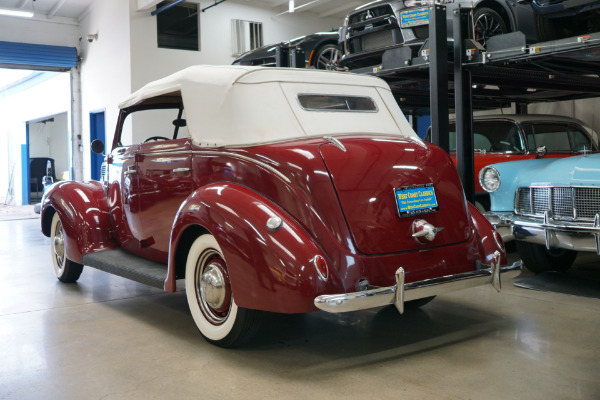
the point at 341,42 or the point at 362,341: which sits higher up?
the point at 341,42

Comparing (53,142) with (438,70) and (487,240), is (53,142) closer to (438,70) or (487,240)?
(438,70)

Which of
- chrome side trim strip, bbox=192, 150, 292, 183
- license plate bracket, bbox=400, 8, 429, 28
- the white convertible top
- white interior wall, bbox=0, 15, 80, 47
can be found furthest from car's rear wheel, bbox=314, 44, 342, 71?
white interior wall, bbox=0, 15, 80, 47

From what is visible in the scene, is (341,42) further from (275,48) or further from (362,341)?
(362,341)

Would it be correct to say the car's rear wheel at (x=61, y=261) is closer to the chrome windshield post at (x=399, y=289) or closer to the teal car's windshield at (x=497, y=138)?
the chrome windshield post at (x=399, y=289)

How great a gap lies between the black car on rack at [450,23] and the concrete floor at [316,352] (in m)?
2.42

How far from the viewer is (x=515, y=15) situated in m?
6.29

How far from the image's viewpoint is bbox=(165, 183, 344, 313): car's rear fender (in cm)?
308

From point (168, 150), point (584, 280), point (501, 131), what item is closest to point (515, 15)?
point (501, 131)

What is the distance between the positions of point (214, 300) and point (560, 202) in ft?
9.62

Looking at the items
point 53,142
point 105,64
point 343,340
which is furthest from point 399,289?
point 53,142

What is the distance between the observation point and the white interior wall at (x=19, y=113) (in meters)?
18.8

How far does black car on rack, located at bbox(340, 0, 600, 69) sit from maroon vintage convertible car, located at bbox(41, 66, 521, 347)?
1884mm

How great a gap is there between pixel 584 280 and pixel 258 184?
11.3 feet

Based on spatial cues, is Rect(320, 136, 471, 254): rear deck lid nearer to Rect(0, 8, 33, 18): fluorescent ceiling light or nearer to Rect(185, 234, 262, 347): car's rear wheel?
Rect(185, 234, 262, 347): car's rear wheel
